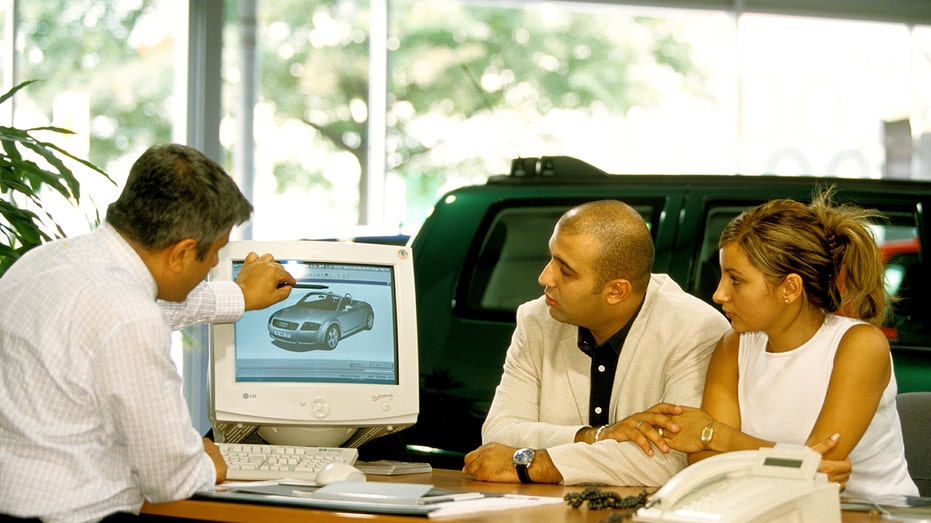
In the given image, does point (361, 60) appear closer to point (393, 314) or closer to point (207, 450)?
point (393, 314)

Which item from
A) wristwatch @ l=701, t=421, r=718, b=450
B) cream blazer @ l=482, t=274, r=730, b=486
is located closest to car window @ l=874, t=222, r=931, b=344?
cream blazer @ l=482, t=274, r=730, b=486

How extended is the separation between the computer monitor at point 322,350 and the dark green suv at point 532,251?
815mm

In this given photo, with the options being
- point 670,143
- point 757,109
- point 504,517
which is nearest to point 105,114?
point 670,143

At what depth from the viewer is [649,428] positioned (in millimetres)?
2561

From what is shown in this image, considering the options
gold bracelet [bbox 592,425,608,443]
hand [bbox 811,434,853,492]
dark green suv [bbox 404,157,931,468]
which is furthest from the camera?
dark green suv [bbox 404,157,931,468]

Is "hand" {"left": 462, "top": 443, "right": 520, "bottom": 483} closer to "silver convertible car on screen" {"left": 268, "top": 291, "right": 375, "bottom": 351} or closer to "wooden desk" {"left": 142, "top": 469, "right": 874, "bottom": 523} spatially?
"wooden desk" {"left": 142, "top": 469, "right": 874, "bottom": 523}

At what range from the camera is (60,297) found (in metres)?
2.15

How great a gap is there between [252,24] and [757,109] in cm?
338

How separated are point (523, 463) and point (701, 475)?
667 millimetres

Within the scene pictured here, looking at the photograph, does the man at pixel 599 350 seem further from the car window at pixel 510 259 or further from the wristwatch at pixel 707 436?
the car window at pixel 510 259

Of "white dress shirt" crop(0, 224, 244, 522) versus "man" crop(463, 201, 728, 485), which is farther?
"man" crop(463, 201, 728, 485)

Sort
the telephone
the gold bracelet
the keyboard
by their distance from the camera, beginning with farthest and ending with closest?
the gold bracelet
the keyboard
the telephone

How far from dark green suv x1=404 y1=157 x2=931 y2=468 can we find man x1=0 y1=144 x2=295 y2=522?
4.92 feet

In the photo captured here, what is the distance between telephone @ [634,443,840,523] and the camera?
6.06ft
